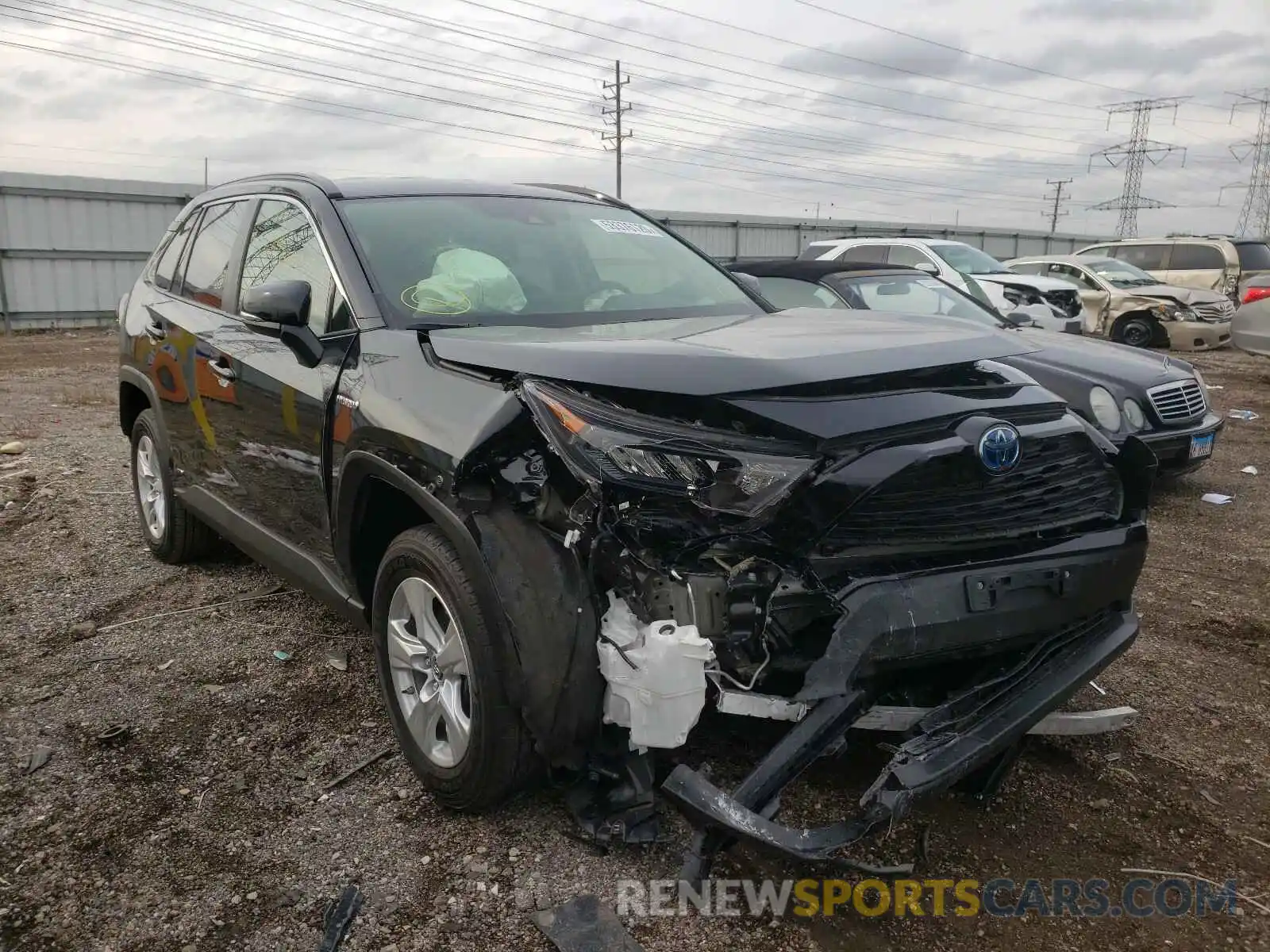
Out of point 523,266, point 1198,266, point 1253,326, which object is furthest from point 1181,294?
point 523,266

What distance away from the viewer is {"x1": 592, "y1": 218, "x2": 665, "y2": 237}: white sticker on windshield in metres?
3.95

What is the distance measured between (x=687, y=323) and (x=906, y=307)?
16.2ft

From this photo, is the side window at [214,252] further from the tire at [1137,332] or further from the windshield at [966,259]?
the tire at [1137,332]

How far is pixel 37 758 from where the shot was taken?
3107 mm

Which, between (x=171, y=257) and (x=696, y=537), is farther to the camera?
(x=171, y=257)

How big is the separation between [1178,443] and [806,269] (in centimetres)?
302

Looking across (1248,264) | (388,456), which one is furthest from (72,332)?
(1248,264)

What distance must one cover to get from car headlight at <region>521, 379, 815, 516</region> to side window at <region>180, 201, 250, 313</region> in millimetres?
2466

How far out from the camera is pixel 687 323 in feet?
10.3

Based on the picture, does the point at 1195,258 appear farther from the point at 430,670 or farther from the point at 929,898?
the point at 430,670

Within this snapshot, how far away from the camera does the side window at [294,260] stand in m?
3.17

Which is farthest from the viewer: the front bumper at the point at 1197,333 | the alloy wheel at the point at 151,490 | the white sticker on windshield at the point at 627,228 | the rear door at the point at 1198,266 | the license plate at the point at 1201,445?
the rear door at the point at 1198,266

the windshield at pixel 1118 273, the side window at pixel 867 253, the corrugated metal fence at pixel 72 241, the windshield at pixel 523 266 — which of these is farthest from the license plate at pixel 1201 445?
the corrugated metal fence at pixel 72 241

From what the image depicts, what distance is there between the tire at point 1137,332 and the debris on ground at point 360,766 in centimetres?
1420
